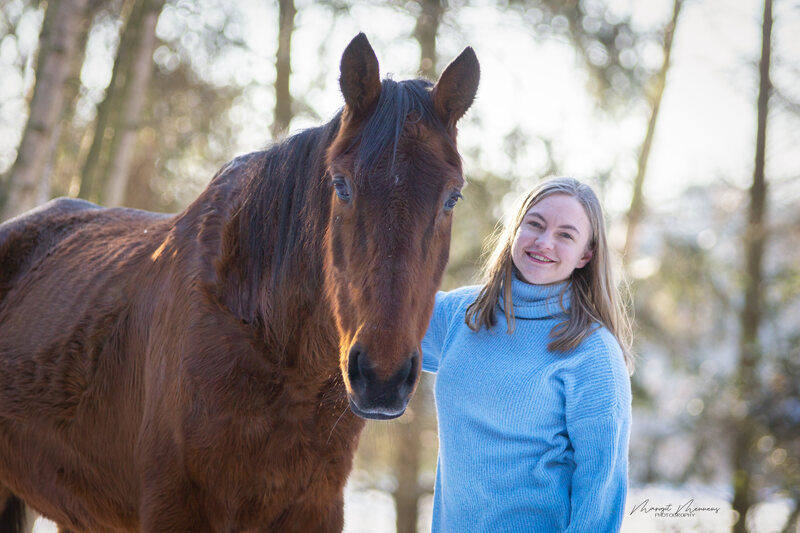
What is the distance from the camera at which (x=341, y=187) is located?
225cm

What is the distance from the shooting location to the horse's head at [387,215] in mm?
1948

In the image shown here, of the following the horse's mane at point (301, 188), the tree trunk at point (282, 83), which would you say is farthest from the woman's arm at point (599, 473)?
the tree trunk at point (282, 83)

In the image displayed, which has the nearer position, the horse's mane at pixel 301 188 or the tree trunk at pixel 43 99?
the horse's mane at pixel 301 188

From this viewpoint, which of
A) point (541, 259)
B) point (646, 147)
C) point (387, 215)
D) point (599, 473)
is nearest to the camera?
point (387, 215)

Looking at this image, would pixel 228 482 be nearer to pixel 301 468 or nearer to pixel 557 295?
pixel 301 468

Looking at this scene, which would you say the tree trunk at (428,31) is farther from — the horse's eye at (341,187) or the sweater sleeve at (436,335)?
the horse's eye at (341,187)

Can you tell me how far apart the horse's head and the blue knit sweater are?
1.50ft

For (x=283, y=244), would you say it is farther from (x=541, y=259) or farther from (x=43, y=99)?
(x=43, y=99)

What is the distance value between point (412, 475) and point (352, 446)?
6925mm

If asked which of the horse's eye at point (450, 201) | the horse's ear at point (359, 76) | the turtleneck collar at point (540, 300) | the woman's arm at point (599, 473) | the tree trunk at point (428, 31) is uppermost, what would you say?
the tree trunk at point (428, 31)

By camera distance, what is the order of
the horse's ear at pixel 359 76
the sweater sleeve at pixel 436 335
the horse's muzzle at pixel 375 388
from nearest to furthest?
the horse's muzzle at pixel 375 388, the horse's ear at pixel 359 76, the sweater sleeve at pixel 436 335

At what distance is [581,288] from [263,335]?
126 centimetres

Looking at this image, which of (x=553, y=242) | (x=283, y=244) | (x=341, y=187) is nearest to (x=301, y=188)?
(x=283, y=244)

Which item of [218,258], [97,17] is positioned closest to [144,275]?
[218,258]
